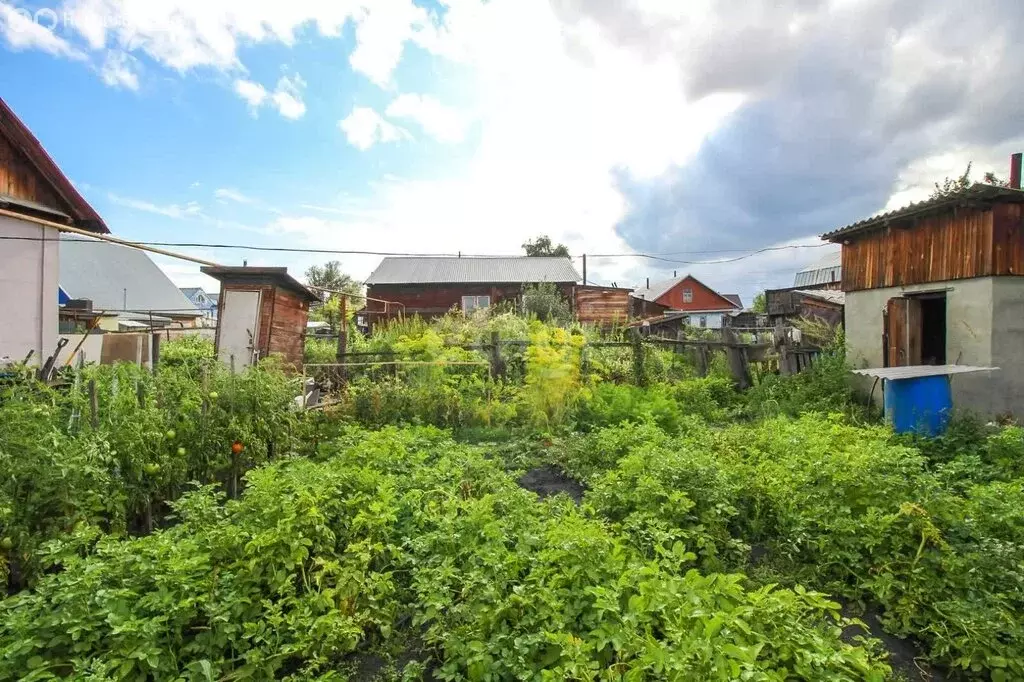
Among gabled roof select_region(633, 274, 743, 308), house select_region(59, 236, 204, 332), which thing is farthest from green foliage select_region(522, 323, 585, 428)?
gabled roof select_region(633, 274, 743, 308)

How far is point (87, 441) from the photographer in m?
4.06

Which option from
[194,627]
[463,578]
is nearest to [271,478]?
[194,627]

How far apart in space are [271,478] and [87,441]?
1546 mm

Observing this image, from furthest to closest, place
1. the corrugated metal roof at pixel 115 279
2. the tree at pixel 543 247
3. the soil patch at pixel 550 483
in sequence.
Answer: the tree at pixel 543 247 → the corrugated metal roof at pixel 115 279 → the soil patch at pixel 550 483

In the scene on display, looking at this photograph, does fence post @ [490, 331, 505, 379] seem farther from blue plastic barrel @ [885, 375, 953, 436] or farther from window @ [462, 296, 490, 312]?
window @ [462, 296, 490, 312]

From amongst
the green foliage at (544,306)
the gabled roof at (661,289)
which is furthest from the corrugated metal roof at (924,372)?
the gabled roof at (661,289)

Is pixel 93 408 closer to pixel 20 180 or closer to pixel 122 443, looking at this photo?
pixel 122 443

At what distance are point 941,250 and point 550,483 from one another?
849 cm

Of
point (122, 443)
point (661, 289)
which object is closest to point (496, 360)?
point (122, 443)

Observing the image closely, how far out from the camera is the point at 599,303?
1058 inches

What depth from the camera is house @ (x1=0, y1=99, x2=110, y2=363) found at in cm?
752

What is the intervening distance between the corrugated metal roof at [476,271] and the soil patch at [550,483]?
66.5ft

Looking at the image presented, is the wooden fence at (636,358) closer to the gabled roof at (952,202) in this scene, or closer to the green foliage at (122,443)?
the gabled roof at (952,202)

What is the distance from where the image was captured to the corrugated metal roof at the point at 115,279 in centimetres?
2273
